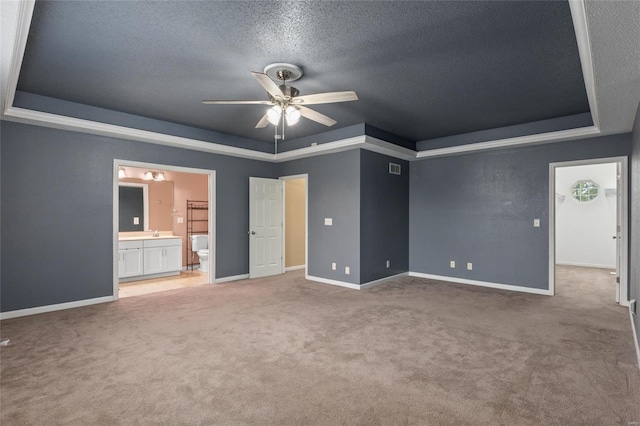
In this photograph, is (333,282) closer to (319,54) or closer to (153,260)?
(153,260)

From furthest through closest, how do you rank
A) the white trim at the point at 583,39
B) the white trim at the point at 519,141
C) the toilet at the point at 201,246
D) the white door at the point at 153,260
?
the toilet at the point at 201,246 → the white door at the point at 153,260 → the white trim at the point at 519,141 → the white trim at the point at 583,39

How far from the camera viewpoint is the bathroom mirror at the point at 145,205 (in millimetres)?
6715

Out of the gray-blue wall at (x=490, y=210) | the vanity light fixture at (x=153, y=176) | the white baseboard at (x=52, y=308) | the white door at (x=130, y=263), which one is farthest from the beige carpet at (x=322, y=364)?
the vanity light fixture at (x=153, y=176)

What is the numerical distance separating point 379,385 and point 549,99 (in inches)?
156

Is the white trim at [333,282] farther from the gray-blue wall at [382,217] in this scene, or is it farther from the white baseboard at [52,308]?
the white baseboard at [52,308]

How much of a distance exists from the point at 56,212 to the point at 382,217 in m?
4.83

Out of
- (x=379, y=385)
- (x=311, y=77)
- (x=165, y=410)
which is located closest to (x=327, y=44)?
(x=311, y=77)

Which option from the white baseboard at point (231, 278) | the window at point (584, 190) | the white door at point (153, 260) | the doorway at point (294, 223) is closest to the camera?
the white baseboard at point (231, 278)

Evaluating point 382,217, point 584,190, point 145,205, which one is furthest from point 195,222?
point 584,190

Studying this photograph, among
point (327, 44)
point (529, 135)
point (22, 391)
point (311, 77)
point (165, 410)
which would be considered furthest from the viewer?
point (529, 135)

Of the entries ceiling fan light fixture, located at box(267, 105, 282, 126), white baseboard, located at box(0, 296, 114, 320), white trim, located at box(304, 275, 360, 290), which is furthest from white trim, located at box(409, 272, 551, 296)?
white baseboard, located at box(0, 296, 114, 320)

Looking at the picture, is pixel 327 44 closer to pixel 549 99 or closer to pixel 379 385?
pixel 379 385

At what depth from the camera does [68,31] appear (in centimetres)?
264

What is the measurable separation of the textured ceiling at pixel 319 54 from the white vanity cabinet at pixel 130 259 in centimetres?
270
